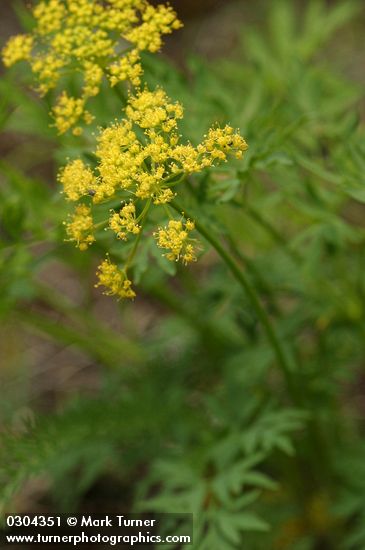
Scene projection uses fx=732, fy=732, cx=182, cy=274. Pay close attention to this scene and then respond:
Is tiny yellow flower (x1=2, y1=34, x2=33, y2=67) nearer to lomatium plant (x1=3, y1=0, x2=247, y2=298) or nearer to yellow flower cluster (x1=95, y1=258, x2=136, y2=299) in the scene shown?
lomatium plant (x1=3, y1=0, x2=247, y2=298)

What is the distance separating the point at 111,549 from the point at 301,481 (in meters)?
0.89

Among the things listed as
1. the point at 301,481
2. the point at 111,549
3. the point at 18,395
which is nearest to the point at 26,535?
the point at 111,549

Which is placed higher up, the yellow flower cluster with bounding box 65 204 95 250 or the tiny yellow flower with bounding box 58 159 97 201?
the tiny yellow flower with bounding box 58 159 97 201

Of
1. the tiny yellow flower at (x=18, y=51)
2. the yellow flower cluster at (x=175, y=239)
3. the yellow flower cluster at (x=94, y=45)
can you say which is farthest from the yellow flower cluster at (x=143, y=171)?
the tiny yellow flower at (x=18, y=51)

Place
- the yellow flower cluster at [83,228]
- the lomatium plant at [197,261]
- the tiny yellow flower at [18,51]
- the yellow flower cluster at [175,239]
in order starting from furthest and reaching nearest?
Answer: the tiny yellow flower at [18,51]
the lomatium plant at [197,261]
the yellow flower cluster at [83,228]
the yellow flower cluster at [175,239]

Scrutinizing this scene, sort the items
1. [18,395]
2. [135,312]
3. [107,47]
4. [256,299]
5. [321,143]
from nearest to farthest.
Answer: [107,47] < [256,299] < [321,143] < [18,395] < [135,312]

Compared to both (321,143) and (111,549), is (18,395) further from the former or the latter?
Answer: (321,143)

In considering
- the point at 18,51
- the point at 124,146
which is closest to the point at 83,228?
the point at 124,146

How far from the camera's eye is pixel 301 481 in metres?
3.10

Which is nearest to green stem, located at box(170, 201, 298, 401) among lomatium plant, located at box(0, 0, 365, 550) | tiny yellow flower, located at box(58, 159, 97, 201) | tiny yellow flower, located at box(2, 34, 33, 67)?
lomatium plant, located at box(0, 0, 365, 550)

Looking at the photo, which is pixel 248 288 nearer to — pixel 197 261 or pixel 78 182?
pixel 197 261

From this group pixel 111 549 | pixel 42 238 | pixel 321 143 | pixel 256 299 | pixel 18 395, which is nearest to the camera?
pixel 256 299

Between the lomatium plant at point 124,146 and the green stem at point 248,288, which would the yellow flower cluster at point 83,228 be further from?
the green stem at point 248,288

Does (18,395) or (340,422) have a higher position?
(18,395)
